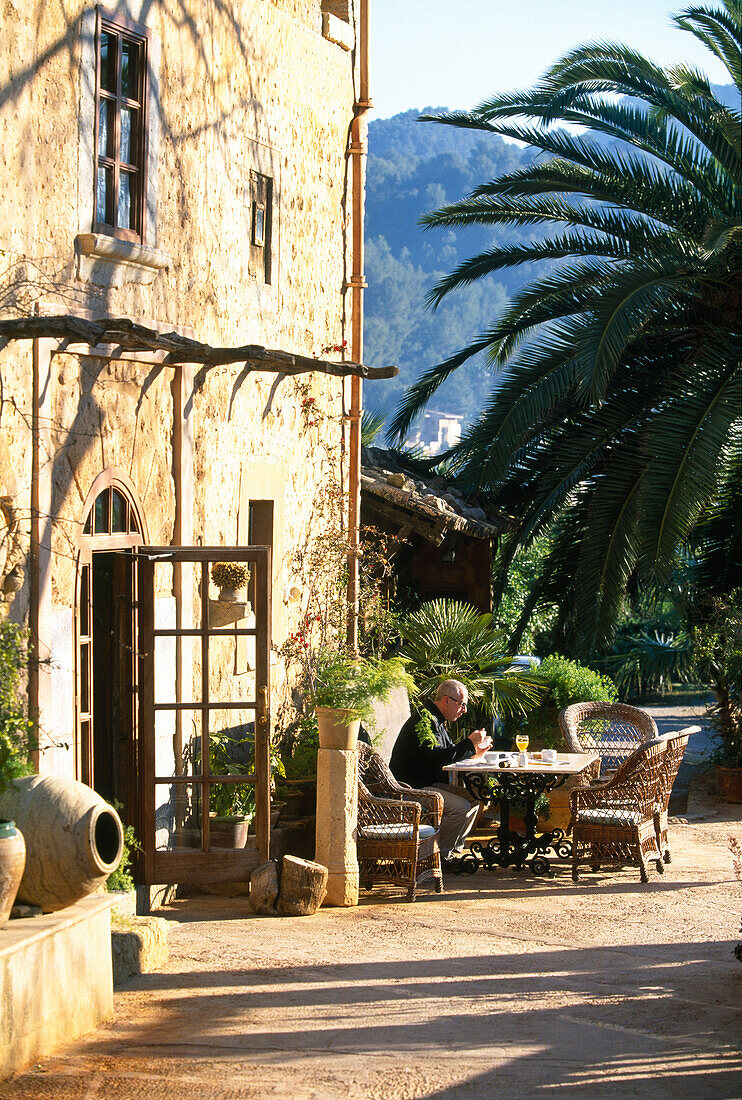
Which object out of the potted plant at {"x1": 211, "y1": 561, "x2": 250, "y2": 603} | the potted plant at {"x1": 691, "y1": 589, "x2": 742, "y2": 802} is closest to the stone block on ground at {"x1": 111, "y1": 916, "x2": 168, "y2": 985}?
the potted plant at {"x1": 211, "y1": 561, "x2": 250, "y2": 603}

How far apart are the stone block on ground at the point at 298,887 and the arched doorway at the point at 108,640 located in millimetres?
1021

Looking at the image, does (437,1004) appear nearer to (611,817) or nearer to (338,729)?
(338,729)

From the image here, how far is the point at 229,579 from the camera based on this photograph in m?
8.52

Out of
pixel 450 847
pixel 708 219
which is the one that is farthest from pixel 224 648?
pixel 708 219

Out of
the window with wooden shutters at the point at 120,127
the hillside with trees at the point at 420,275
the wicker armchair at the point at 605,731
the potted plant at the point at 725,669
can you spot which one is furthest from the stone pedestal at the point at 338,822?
the hillside with trees at the point at 420,275

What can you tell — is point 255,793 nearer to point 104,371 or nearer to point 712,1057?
point 104,371

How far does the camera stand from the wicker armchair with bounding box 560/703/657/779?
408 inches

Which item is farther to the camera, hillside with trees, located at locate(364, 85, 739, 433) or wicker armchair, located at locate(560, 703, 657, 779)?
hillside with trees, located at locate(364, 85, 739, 433)

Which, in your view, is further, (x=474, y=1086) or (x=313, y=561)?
(x=313, y=561)

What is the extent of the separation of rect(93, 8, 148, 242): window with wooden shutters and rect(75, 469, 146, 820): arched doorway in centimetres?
146

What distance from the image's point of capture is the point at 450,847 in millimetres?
9281

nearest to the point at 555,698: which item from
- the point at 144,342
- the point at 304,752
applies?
the point at 304,752

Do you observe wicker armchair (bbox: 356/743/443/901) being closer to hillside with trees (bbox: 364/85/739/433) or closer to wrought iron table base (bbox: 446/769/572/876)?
wrought iron table base (bbox: 446/769/572/876)

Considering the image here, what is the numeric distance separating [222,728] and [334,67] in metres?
5.23
